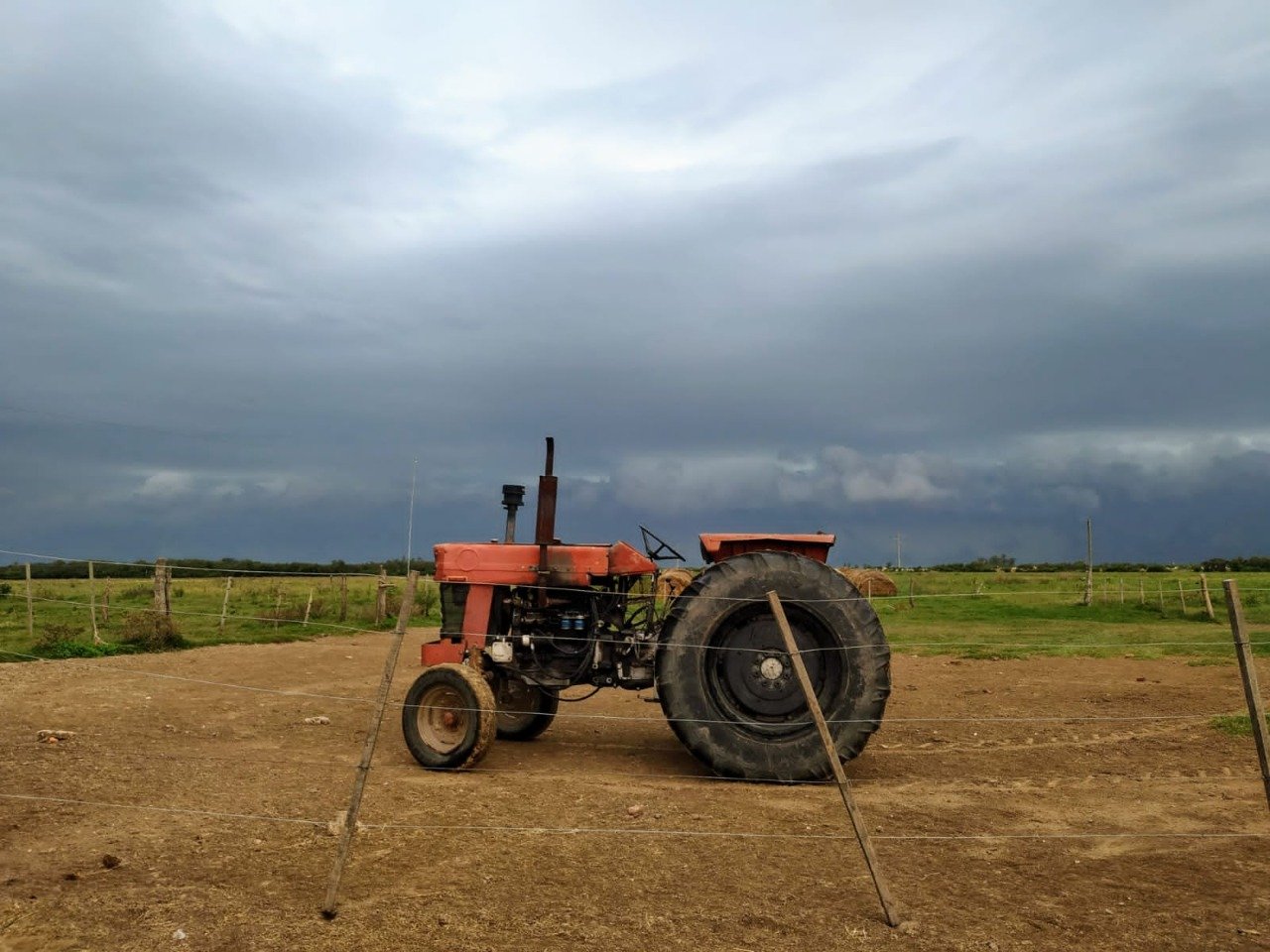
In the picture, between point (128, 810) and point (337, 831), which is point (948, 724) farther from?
point (128, 810)

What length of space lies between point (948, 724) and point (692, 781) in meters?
4.08

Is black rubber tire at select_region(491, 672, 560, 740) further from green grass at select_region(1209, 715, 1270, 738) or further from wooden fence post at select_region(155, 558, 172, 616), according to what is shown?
wooden fence post at select_region(155, 558, 172, 616)

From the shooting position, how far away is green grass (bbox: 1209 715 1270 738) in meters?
9.57

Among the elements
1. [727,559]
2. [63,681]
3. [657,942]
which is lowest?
[657,942]

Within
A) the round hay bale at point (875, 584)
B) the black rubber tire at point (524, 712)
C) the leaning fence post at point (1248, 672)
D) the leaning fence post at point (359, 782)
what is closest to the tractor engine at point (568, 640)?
the black rubber tire at point (524, 712)

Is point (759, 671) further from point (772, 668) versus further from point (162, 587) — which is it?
point (162, 587)

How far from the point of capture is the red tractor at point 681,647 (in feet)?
24.6

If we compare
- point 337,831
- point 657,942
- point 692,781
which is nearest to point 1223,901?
point 657,942

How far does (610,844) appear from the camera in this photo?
19.2ft

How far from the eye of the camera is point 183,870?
5.22m

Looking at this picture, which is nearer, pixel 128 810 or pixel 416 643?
pixel 128 810

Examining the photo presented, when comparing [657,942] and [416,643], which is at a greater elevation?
[416,643]

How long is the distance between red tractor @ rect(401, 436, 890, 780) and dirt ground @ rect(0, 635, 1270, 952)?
39 centimetres

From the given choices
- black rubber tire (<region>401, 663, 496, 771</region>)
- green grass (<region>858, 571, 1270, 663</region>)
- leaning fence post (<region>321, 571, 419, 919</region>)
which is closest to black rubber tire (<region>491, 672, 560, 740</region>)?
black rubber tire (<region>401, 663, 496, 771</region>)
